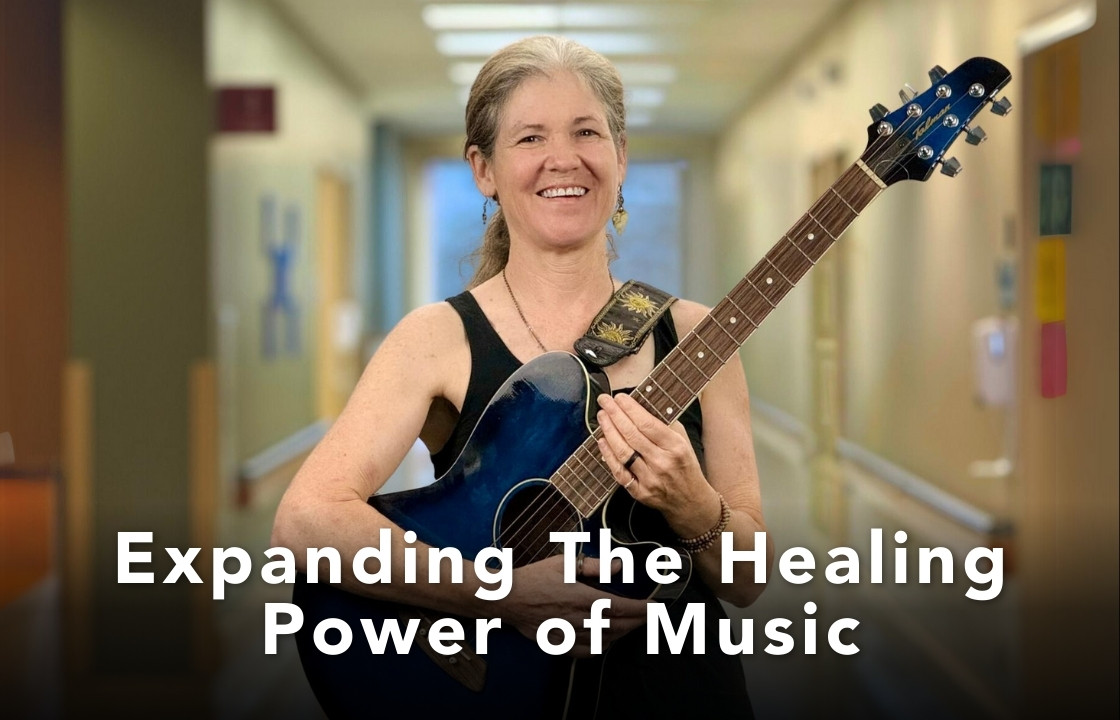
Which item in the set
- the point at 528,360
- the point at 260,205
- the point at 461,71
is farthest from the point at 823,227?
the point at 461,71

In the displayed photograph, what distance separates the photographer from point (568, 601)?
985 millimetres

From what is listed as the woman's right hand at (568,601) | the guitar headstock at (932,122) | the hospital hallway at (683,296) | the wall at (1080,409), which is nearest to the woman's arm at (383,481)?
the woman's right hand at (568,601)

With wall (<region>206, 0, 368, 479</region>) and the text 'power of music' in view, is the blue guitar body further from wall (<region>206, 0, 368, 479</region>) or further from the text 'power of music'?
wall (<region>206, 0, 368, 479</region>)

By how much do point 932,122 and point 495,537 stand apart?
1.59 ft

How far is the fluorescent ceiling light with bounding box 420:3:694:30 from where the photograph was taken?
5008 millimetres

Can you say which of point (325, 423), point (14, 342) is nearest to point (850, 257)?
point (325, 423)

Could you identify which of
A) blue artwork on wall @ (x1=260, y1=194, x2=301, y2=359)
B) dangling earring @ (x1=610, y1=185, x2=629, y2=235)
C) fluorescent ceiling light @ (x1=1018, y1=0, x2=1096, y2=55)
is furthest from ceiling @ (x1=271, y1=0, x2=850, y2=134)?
dangling earring @ (x1=610, y1=185, x2=629, y2=235)

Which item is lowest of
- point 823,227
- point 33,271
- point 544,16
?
point 823,227

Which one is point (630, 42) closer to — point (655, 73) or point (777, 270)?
point (655, 73)

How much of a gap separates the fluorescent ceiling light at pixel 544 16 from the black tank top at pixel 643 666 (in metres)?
4.19

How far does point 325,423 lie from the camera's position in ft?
17.2

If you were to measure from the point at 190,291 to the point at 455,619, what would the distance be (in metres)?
3.36

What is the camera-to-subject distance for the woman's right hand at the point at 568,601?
0.98 meters

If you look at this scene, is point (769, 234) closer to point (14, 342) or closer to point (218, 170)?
point (218, 170)
